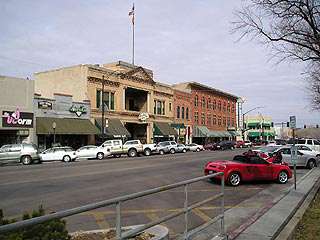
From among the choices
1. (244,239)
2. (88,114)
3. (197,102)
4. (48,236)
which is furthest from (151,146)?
(48,236)

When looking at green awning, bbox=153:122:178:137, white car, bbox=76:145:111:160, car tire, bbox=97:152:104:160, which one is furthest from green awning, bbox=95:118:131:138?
green awning, bbox=153:122:178:137

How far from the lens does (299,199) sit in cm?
1363

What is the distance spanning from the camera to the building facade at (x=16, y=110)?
37.3 m

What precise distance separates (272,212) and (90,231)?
241 inches

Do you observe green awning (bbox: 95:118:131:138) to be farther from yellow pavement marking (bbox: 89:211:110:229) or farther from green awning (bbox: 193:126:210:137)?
yellow pavement marking (bbox: 89:211:110:229)

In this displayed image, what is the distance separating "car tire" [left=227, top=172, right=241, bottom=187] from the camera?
1797cm

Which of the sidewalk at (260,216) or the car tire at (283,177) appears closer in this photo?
the sidewalk at (260,216)

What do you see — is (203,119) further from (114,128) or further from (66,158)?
(66,158)

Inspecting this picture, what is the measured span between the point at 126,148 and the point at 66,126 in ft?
22.4

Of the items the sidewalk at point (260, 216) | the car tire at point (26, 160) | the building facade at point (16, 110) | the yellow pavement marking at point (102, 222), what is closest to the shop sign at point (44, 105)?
the building facade at point (16, 110)

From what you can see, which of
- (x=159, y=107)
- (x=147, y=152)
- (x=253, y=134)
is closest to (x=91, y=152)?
(x=147, y=152)

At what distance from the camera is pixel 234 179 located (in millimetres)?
18125

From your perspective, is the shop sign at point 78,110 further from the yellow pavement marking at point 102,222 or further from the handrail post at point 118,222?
the handrail post at point 118,222

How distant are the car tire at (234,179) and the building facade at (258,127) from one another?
4610 inches
